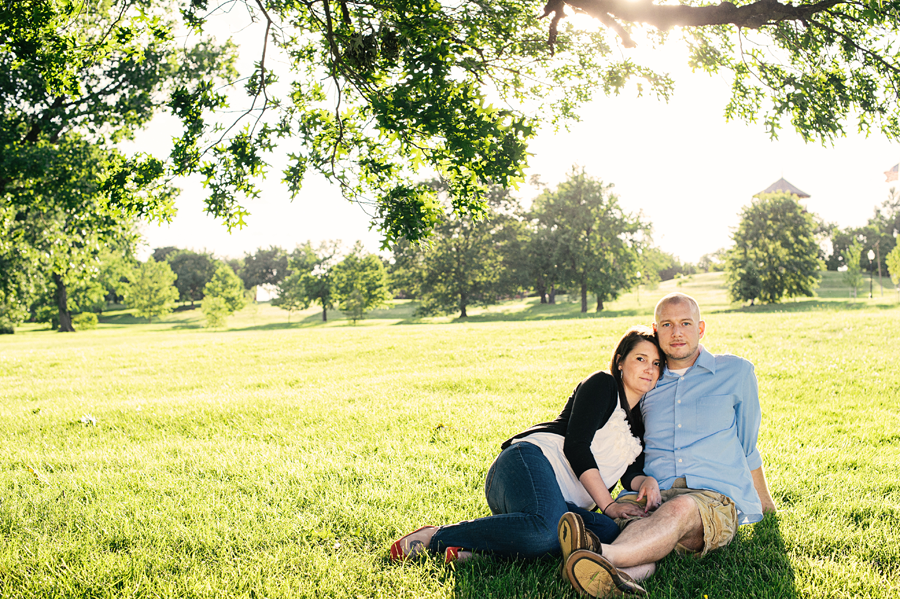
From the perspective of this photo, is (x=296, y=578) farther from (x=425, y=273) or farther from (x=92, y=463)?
(x=425, y=273)

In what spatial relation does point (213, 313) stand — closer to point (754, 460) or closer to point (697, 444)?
point (697, 444)

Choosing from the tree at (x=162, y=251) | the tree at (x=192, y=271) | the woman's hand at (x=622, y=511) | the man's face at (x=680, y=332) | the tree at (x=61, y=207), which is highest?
the tree at (x=162, y=251)

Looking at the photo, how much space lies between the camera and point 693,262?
9206 cm

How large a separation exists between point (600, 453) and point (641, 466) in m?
0.46

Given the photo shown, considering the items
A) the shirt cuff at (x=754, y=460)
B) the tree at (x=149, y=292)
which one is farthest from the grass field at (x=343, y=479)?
the tree at (x=149, y=292)

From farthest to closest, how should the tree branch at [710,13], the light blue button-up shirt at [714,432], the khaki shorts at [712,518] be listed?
the tree branch at [710,13], the light blue button-up shirt at [714,432], the khaki shorts at [712,518]

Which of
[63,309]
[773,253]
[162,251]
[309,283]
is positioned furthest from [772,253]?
[162,251]

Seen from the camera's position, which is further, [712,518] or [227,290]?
[227,290]

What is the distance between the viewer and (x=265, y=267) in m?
98.5

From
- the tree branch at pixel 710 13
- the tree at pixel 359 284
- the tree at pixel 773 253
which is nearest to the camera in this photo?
the tree branch at pixel 710 13

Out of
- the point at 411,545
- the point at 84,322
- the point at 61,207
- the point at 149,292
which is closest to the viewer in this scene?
the point at 411,545

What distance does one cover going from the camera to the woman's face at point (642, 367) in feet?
11.9

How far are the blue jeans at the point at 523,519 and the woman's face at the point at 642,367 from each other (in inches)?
32.3

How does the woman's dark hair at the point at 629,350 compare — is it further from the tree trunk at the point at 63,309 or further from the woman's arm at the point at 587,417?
the tree trunk at the point at 63,309
